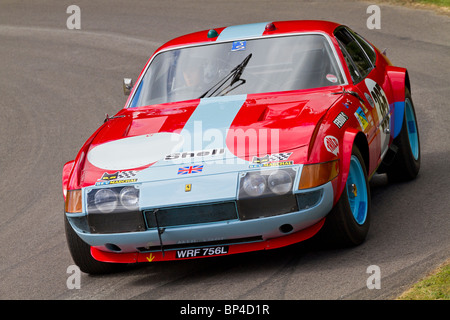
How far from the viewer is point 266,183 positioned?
5391 millimetres

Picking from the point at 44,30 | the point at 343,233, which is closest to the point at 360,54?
the point at 343,233

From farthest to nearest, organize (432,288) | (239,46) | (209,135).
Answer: (239,46)
(209,135)
(432,288)

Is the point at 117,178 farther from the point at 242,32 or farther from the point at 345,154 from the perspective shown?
the point at 242,32

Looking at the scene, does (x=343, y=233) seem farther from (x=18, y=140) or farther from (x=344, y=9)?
(x=344, y=9)

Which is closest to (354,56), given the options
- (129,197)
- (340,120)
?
(340,120)

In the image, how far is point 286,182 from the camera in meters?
5.39

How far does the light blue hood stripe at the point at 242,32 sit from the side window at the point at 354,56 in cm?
66

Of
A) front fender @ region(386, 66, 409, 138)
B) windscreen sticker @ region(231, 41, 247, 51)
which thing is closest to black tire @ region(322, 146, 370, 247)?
windscreen sticker @ region(231, 41, 247, 51)

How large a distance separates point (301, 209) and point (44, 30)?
13.2 meters

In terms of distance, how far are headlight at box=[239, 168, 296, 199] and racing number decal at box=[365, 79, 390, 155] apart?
1.75 m

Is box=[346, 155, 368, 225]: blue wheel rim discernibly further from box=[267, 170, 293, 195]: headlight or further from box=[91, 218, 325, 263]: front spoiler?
box=[267, 170, 293, 195]: headlight

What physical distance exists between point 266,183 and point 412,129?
3226mm

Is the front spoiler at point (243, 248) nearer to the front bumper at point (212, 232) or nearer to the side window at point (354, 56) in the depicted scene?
the front bumper at point (212, 232)

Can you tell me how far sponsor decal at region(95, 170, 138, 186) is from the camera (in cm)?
563
